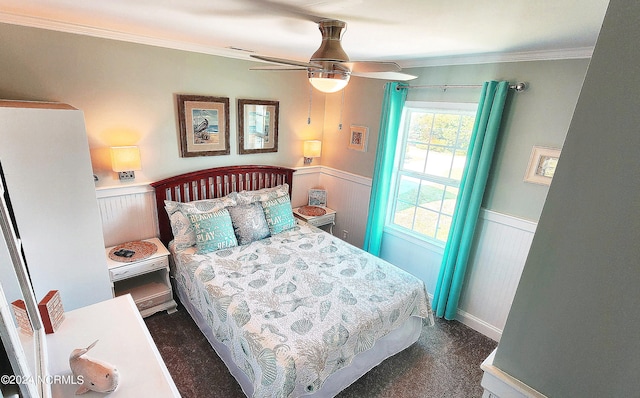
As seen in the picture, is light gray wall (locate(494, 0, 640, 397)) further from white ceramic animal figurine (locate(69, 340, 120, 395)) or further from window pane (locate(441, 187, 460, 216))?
window pane (locate(441, 187, 460, 216))

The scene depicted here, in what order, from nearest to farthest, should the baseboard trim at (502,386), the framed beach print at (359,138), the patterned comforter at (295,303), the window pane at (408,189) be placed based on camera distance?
the baseboard trim at (502,386), the patterned comforter at (295,303), the window pane at (408,189), the framed beach print at (359,138)

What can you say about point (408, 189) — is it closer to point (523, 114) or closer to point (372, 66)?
point (523, 114)

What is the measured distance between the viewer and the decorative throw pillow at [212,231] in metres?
2.73

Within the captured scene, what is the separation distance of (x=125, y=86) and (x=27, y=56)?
60 cm

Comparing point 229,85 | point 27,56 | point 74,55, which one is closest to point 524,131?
point 229,85

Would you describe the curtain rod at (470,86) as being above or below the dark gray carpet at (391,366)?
above

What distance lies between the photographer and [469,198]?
2.66 metres

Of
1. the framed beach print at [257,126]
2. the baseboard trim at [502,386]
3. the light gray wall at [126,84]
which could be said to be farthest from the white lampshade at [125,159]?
the baseboard trim at [502,386]

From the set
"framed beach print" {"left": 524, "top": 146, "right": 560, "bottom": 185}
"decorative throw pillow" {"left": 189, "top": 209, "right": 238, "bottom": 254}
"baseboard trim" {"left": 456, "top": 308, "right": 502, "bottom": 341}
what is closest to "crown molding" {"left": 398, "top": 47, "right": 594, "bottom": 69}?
"framed beach print" {"left": 524, "top": 146, "right": 560, "bottom": 185}

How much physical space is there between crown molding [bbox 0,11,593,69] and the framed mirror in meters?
1.87

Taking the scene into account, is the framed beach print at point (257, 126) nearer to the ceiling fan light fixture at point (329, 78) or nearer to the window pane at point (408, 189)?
the window pane at point (408, 189)

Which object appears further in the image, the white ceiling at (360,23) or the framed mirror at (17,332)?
the white ceiling at (360,23)

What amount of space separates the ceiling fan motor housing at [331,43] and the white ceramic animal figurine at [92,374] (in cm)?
169

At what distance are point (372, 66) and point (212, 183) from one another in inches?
90.2
